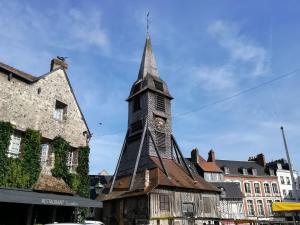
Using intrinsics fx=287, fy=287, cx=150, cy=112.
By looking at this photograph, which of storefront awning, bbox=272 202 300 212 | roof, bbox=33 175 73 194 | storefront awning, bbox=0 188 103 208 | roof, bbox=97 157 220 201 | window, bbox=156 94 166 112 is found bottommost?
storefront awning, bbox=272 202 300 212

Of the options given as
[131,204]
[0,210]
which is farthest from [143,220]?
[0,210]

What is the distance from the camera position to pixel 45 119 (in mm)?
14438

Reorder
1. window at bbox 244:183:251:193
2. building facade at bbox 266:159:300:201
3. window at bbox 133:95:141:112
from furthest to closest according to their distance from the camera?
1. building facade at bbox 266:159:300:201
2. window at bbox 244:183:251:193
3. window at bbox 133:95:141:112

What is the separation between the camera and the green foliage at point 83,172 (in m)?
15.4

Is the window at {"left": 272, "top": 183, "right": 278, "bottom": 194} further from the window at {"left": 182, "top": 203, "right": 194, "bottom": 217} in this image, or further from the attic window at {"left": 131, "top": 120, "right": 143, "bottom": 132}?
the attic window at {"left": 131, "top": 120, "right": 143, "bottom": 132}

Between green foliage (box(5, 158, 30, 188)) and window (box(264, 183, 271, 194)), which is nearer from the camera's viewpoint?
green foliage (box(5, 158, 30, 188))

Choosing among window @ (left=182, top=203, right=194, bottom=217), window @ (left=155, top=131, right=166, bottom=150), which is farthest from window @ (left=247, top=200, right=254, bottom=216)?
window @ (left=182, top=203, right=194, bottom=217)

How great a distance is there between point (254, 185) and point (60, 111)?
36.8m

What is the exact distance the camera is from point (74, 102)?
16.6 meters

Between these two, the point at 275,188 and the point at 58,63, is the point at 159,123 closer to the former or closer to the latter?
the point at 58,63

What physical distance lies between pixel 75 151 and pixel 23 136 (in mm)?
3320

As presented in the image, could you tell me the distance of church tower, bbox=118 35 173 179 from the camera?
25.1 m

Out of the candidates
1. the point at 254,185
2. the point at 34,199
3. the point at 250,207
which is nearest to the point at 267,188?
the point at 254,185

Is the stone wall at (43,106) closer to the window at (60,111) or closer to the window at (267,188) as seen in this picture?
the window at (60,111)
